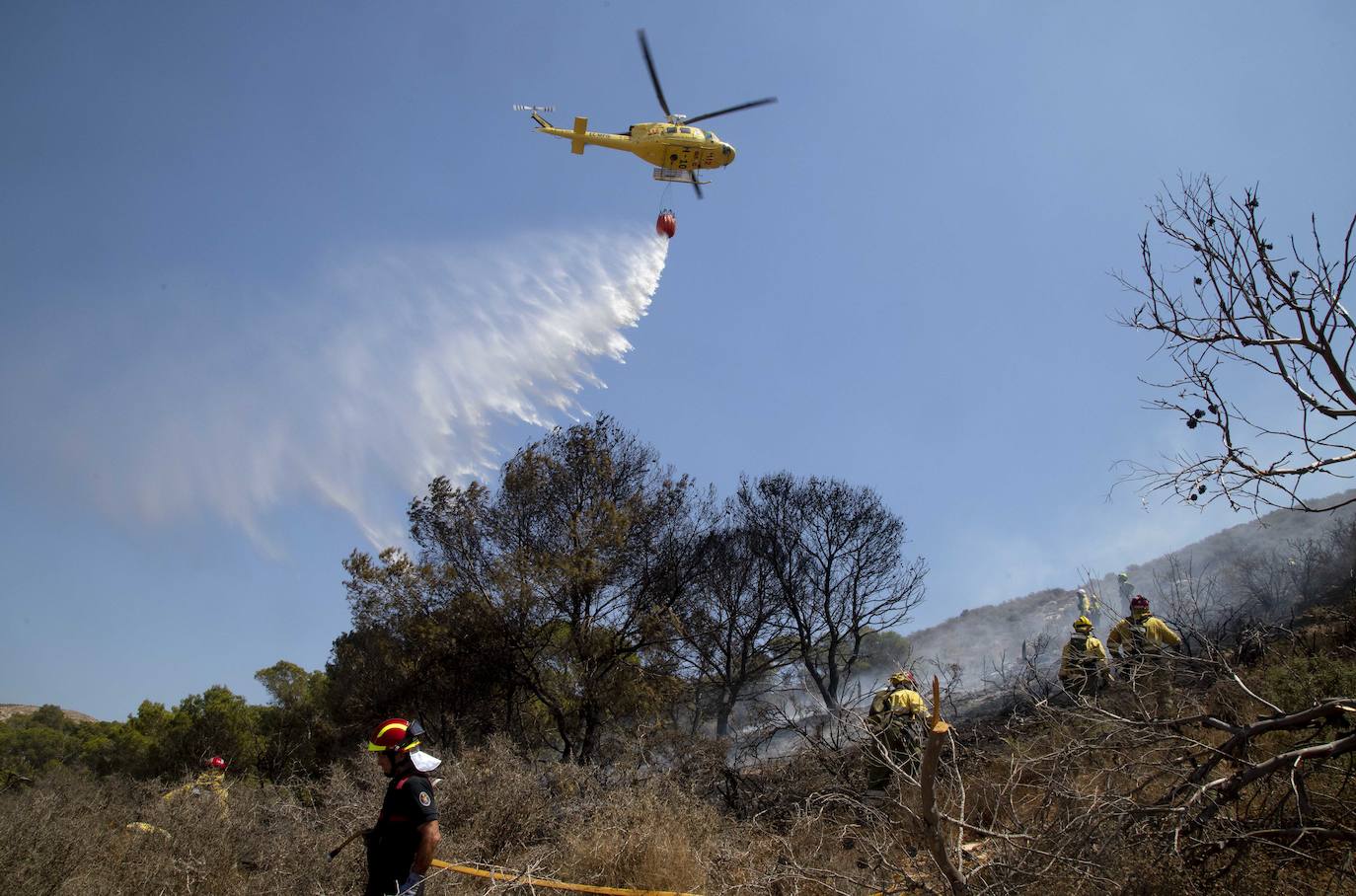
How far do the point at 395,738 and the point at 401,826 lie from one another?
463mm

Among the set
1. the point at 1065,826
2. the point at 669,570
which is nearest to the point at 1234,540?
the point at 669,570

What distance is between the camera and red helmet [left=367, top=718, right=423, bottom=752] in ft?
15.1

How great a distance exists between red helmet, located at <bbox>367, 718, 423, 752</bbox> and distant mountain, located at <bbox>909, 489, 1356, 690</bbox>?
23.4 meters

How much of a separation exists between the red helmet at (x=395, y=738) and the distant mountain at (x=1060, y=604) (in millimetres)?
23381

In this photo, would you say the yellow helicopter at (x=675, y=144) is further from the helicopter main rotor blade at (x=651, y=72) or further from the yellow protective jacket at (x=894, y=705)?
the yellow protective jacket at (x=894, y=705)

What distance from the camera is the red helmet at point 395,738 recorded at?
15.1 feet

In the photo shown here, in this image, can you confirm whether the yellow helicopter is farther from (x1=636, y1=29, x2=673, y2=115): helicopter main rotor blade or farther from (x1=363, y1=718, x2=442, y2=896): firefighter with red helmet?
(x1=363, y1=718, x2=442, y2=896): firefighter with red helmet

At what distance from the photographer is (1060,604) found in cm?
3825

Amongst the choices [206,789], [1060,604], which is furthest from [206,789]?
[1060,604]

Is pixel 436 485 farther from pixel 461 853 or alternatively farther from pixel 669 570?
pixel 461 853

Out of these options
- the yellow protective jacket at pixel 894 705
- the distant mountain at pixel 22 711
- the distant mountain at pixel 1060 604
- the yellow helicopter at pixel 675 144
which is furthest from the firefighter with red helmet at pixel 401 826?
the distant mountain at pixel 22 711

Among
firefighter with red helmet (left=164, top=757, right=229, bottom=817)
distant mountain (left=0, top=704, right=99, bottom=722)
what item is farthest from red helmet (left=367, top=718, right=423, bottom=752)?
distant mountain (left=0, top=704, right=99, bottom=722)

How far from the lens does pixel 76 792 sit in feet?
33.3

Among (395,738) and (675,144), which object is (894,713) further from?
(675,144)
